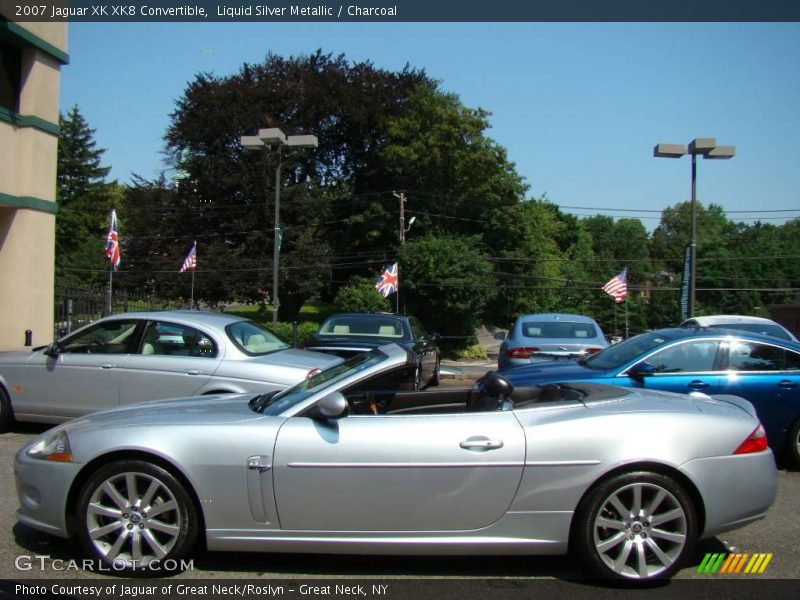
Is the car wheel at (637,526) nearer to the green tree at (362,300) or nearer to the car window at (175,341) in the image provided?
the car window at (175,341)

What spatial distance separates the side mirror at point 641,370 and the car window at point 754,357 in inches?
30.7

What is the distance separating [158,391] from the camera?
7227 millimetres

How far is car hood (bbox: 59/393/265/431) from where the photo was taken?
3947mm

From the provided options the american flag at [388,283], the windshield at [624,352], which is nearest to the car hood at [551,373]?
the windshield at [624,352]

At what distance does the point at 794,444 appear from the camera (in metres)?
6.49

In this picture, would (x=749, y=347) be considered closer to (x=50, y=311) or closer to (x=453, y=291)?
(x=50, y=311)

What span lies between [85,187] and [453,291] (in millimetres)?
40051

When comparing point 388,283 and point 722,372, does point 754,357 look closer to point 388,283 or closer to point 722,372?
point 722,372

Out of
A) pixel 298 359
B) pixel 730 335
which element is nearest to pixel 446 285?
pixel 298 359

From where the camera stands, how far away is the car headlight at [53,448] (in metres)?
3.91

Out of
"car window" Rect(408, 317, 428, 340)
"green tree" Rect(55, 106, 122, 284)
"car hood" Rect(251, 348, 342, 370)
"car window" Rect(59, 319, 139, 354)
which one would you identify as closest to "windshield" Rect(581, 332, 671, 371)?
"car hood" Rect(251, 348, 342, 370)

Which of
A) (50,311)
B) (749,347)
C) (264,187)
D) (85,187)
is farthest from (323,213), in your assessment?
(749,347)

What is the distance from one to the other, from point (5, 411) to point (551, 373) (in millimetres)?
6082
